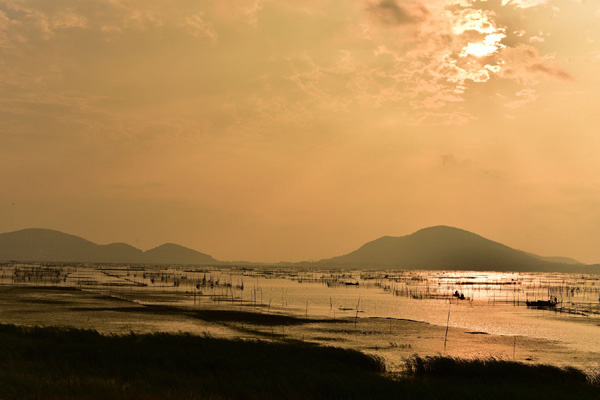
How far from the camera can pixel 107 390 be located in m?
16.6

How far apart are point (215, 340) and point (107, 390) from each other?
45.0 feet

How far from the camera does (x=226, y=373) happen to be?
2258 centimetres

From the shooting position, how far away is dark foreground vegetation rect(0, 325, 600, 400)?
18.0m

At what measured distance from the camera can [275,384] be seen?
67.5 feet

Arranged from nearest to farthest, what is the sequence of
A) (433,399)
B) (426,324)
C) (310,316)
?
(433,399) < (426,324) < (310,316)

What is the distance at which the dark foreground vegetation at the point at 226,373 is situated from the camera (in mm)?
17969

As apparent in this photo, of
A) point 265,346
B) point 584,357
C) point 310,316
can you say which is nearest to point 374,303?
point 310,316

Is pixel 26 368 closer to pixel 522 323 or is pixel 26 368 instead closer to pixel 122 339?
pixel 122 339

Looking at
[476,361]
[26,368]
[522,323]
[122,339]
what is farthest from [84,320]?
[522,323]

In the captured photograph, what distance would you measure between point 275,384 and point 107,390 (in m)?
6.71

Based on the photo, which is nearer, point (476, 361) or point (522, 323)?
point (476, 361)

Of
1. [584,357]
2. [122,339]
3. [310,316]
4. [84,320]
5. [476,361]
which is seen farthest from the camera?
[310,316]

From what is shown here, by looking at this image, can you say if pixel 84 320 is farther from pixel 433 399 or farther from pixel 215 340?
pixel 433 399

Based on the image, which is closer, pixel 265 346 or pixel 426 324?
pixel 265 346
